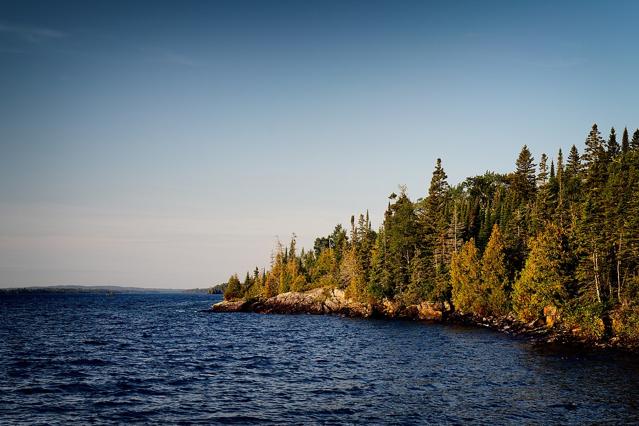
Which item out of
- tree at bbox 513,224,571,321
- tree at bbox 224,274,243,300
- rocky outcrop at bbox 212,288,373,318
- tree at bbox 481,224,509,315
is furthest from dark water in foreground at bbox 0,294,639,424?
tree at bbox 224,274,243,300

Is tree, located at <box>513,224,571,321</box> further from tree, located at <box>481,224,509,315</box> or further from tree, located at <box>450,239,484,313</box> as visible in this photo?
tree, located at <box>450,239,484,313</box>

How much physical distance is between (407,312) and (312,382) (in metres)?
64.6

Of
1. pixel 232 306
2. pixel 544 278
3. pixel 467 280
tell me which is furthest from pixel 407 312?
pixel 232 306

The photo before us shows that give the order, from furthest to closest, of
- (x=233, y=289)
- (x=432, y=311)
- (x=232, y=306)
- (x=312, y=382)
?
1. (x=233, y=289)
2. (x=232, y=306)
3. (x=432, y=311)
4. (x=312, y=382)

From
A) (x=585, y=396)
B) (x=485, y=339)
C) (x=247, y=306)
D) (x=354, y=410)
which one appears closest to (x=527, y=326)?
(x=485, y=339)

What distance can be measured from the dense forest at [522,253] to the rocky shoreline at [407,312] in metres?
1.91

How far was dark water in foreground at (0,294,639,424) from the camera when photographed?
96.7 ft

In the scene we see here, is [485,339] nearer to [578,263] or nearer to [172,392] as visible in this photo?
[578,263]

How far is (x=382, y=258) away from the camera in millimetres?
111562

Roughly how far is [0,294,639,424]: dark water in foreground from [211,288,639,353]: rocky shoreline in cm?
553

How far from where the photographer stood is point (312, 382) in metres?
38.6

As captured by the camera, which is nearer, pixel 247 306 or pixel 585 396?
pixel 585 396

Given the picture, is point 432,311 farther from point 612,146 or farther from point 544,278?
point 612,146

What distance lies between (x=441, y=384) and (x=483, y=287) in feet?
166
